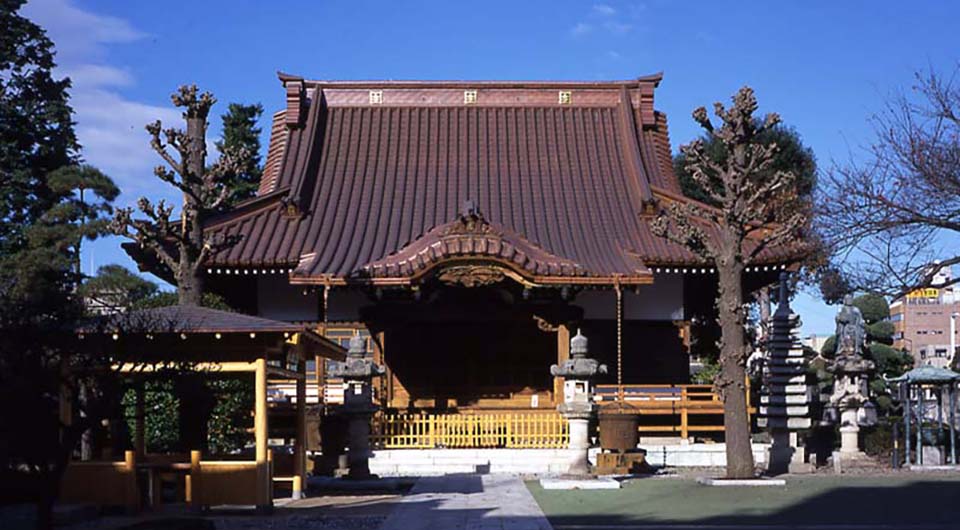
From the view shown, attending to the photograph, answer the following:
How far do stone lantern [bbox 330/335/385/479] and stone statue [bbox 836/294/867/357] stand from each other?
1032cm

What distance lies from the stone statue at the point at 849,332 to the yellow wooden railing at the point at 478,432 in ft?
20.7

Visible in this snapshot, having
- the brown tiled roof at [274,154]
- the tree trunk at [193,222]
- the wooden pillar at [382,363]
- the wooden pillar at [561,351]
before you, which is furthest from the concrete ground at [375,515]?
the brown tiled roof at [274,154]

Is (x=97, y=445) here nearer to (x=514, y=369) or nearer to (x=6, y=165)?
(x=514, y=369)

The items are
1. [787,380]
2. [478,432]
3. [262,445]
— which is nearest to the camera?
[262,445]

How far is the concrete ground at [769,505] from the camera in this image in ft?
44.8

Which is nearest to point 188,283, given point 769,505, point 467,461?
point 467,461

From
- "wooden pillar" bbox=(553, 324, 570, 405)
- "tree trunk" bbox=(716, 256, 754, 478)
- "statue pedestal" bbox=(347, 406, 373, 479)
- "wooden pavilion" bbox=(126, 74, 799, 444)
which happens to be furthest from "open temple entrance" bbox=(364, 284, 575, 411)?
"tree trunk" bbox=(716, 256, 754, 478)

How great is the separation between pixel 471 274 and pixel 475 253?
590mm

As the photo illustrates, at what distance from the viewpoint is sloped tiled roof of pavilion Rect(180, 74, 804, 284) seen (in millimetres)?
25453

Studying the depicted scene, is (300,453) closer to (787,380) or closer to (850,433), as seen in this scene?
(787,380)

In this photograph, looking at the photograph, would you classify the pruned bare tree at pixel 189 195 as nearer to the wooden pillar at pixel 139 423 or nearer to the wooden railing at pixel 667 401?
the wooden pillar at pixel 139 423

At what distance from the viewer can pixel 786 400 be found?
881 inches

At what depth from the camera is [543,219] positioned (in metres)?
28.7

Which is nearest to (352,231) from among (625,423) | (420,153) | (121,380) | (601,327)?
(420,153)
